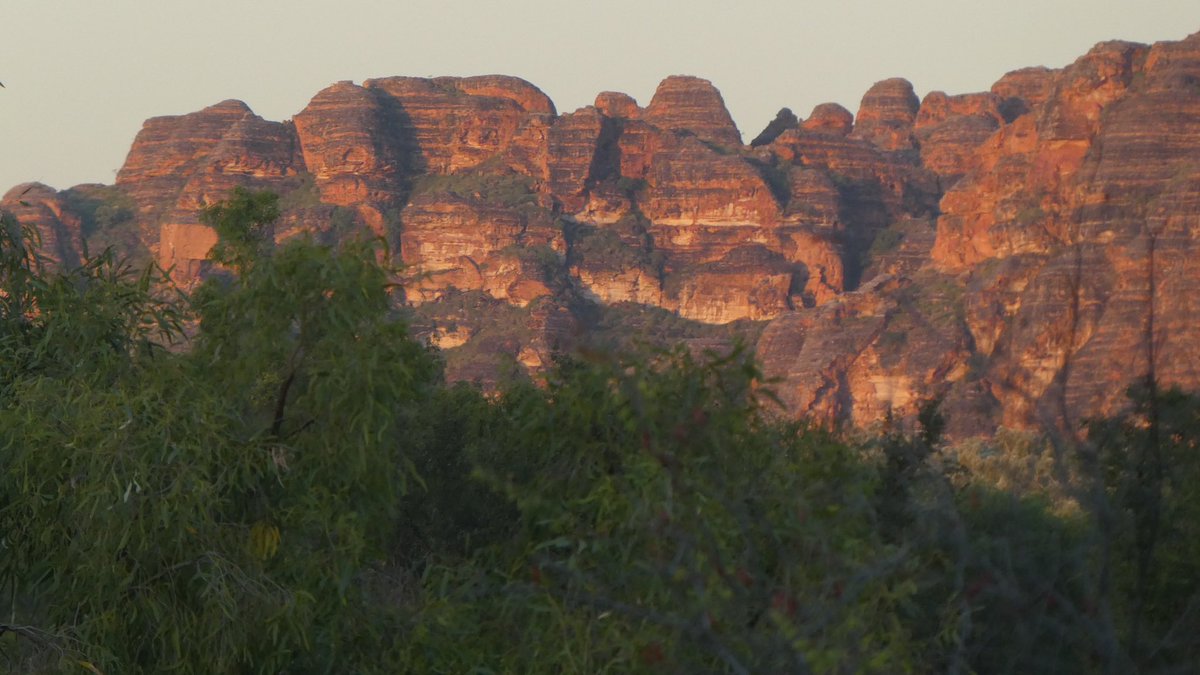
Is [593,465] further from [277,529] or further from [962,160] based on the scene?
[962,160]

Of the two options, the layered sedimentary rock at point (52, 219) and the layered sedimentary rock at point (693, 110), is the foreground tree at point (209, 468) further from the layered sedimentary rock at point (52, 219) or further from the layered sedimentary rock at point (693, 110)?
the layered sedimentary rock at point (693, 110)

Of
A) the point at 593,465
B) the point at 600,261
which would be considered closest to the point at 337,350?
the point at 593,465

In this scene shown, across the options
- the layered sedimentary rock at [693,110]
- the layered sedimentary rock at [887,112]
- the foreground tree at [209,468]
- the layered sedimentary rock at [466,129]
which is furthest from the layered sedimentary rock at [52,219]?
the foreground tree at [209,468]

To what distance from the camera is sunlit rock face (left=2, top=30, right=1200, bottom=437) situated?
90.3 metres

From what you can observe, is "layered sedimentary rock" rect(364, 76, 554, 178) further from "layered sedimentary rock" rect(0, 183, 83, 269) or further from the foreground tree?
the foreground tree

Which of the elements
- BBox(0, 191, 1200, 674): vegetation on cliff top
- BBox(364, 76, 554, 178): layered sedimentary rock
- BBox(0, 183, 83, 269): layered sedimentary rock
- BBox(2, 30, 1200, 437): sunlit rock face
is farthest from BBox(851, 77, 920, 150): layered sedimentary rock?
BBox(0, 191, 1200, 674): vegetation on cliff top

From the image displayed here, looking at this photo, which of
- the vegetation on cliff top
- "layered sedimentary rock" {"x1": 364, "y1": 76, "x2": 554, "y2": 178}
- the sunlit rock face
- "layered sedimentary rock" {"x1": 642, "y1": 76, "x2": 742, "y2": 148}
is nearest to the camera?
the vegetation on cliff top

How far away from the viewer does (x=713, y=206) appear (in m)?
116

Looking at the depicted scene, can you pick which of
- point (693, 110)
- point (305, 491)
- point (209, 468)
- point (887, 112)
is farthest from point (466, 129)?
point (209, 468)

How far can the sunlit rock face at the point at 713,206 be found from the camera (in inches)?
3556

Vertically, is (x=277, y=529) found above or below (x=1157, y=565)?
above

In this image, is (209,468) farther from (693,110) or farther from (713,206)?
(693,110)

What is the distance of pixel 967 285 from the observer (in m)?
95.2

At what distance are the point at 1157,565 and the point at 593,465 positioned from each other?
5048 millimetres
